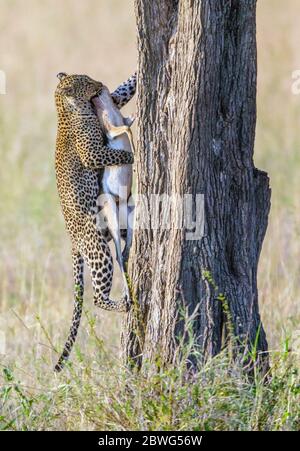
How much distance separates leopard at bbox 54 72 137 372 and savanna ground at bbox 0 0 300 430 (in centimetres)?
27

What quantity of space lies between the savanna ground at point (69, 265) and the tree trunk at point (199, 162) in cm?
28

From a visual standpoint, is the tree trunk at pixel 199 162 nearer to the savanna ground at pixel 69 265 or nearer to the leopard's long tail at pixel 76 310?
the savanna ground at pixel 69 265

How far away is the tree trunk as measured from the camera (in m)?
5.39

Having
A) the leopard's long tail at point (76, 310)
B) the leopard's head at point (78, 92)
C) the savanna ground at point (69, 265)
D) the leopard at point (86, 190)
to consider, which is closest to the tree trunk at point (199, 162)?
the savanna ground at point (69, 265)

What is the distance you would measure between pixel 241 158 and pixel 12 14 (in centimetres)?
1119

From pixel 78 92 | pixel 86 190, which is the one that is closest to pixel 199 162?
pixel 86 190

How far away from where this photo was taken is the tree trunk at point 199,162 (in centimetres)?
539

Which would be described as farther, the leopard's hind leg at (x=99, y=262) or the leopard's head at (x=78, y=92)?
the leopard's head at (x=78, y=92)

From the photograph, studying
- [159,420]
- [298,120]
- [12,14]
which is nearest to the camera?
[159,420]

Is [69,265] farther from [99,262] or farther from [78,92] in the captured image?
[99,262]

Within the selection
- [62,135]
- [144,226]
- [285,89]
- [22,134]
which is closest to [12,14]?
[22,134]

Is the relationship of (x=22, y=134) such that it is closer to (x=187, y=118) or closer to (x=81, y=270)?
(x=81, y=270)

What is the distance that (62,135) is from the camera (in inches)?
258

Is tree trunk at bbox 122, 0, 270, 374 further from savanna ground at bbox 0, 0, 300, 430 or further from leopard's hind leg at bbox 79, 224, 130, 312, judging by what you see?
leopard's hind leg at bbox 79, 224, 130, 312
